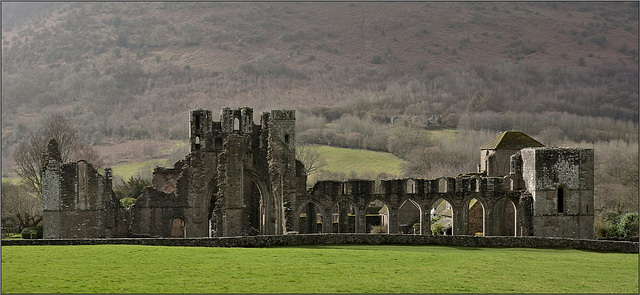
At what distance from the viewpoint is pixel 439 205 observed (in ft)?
246

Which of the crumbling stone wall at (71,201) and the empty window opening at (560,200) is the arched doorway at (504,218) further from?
the crumbling stone wall at (71,201)

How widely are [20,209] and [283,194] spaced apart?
80.1ft

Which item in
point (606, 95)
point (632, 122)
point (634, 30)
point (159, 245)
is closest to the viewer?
point (159, 245)

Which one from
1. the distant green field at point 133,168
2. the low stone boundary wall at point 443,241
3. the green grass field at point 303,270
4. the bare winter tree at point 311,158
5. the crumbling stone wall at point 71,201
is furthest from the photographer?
the distant green field at point 133,168

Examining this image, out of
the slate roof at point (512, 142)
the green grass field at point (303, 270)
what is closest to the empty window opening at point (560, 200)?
the slate roof at point (512, 142)

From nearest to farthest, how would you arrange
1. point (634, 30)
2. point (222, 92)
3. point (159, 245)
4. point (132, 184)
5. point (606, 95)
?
point (159, 245), point (132, 184), point (606, 95), point (222, 92), point (634, 30)

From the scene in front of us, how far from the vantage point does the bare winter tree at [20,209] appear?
63.4 m

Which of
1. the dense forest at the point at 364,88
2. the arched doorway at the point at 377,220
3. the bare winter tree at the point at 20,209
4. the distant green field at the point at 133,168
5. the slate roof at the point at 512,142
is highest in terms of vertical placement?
the dense forest at the point at 364,88

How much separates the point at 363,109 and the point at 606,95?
143ft

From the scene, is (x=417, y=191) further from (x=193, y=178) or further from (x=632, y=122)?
(x=632, y=122)

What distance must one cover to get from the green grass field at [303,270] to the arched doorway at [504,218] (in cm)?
1707

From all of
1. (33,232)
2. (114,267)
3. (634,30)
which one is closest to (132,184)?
(33,232)

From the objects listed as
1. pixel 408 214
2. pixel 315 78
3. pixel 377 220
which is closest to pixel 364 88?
pixel 315 78

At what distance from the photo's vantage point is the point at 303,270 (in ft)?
108
